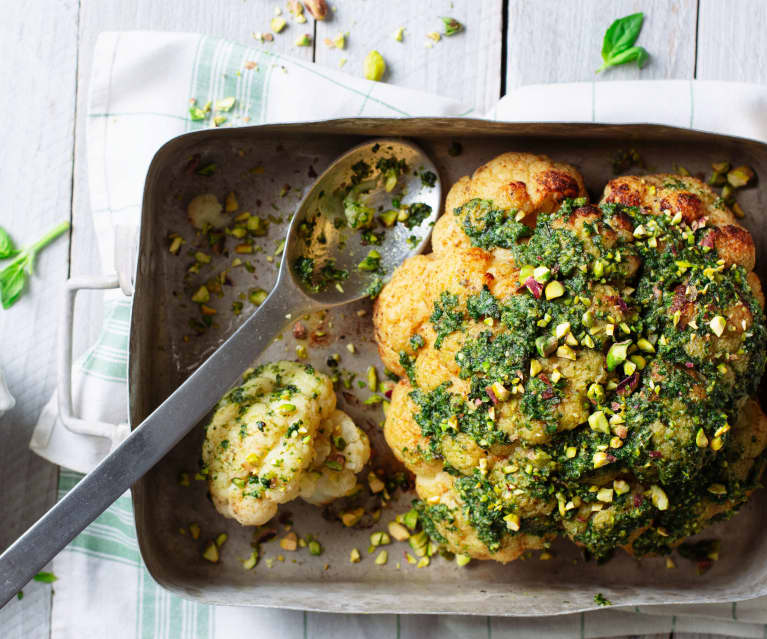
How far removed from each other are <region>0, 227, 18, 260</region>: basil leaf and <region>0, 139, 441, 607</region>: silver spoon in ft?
2.01

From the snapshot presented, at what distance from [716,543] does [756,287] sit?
586 millimetres

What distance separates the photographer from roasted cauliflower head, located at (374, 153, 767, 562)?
1.27m

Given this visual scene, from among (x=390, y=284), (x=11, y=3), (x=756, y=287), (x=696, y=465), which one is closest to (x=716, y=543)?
(x=696, y=465)

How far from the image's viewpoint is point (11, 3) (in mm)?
1705

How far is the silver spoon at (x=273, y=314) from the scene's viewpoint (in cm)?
134

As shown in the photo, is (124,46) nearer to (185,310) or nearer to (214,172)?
(214,172)

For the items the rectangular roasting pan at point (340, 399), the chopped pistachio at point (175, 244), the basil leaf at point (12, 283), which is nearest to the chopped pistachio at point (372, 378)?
the rectangular roasting pan at point (340, 399)

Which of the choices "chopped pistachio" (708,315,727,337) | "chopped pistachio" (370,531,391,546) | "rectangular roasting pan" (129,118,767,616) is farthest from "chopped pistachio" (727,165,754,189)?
"chopped pistachio" (370,531,391,546)

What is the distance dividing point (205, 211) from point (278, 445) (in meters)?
0.54

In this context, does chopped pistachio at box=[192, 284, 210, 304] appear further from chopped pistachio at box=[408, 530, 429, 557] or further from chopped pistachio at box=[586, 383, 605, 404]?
chopped pistachio at box=[586, 383, 605, 404]

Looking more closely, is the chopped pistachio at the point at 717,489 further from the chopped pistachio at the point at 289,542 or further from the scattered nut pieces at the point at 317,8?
the scattered nut pieces at the point at 317,8

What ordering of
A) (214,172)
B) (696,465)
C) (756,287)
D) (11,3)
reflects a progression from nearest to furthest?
(696,465) → (756,287) → (214,172) → (11,3)

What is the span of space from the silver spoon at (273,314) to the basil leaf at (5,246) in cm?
61

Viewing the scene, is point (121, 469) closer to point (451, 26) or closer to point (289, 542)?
point (289, 542)
